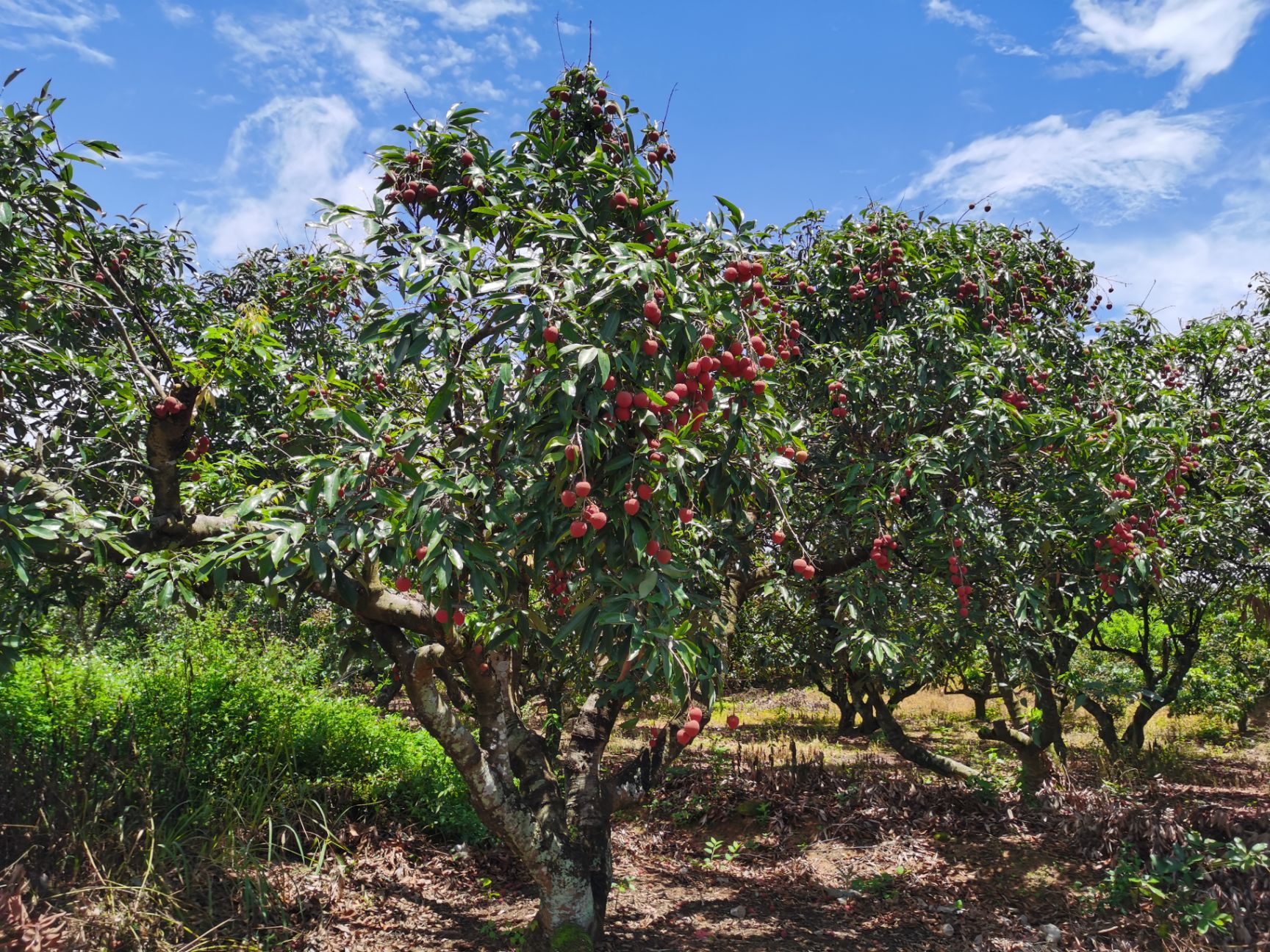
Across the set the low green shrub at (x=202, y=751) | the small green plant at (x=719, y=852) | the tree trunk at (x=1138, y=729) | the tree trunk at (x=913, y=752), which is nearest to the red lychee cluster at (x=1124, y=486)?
the tree trunk at (x=913, y=752)

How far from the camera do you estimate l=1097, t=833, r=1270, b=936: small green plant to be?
381cm

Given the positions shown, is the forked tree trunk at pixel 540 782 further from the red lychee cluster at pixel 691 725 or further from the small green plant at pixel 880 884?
the small green plant at pixel 880 884

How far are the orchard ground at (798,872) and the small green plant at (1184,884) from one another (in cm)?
9

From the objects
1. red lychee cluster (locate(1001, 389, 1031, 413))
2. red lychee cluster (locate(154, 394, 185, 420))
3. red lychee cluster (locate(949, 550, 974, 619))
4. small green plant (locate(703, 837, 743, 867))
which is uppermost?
red lychee cluster (locate(1001, 389, 1031, 413))

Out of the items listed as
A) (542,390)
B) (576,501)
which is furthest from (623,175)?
(576,501)

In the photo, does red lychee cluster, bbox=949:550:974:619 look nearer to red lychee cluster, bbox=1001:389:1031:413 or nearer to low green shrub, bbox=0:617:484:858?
red lychee cluster, bbox=1001:389:1031:413

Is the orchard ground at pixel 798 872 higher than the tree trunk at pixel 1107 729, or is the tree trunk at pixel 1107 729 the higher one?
the tree trunk at pixel 1107 729

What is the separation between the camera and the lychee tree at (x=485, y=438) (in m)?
2.68

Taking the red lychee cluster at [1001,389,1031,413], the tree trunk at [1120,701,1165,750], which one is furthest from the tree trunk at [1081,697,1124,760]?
the red lychee cluster at [1001,389,1031,413]

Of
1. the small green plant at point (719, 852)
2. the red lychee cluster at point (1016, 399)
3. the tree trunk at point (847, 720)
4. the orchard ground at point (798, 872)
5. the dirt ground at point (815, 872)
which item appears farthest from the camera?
the tree trunk at point (847, 720)

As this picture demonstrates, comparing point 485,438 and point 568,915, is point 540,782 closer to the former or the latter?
point 568,915

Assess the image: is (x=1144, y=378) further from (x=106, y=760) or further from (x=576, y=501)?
(x=106, y=760)

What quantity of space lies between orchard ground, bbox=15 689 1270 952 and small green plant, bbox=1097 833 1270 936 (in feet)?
0.31

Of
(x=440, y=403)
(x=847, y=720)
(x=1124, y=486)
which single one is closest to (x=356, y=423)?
(x=440, y=403)
